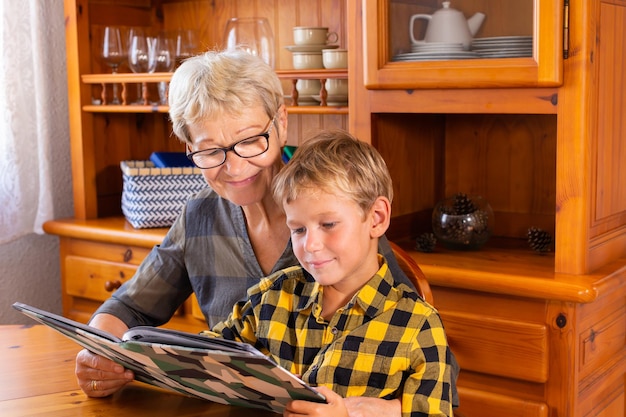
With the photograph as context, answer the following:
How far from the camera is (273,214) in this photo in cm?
180

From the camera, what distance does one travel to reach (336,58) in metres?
2.32

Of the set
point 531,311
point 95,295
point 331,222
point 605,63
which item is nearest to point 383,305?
point 331,222

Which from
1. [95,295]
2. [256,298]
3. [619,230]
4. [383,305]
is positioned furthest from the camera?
[95,295]

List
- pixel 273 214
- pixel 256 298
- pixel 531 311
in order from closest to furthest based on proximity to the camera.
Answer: pixel 256 298 → pixel 273 214 → pixel 531 311

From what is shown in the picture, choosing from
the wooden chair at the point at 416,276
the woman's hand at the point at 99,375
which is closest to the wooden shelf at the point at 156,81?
the wooden chair at the point at 416,276

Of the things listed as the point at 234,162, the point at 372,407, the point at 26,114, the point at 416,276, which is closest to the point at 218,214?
the point at 234,162

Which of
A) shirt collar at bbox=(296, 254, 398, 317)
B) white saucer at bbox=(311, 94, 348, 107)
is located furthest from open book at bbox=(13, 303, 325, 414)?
white saucer at bbox=(311, 94, 348, 107)

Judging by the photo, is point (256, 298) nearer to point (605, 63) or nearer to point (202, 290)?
point (202, 290)

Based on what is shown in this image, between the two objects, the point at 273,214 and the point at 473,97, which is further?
the point at 473,97

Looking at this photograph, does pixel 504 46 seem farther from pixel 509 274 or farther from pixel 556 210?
pixel 509 274

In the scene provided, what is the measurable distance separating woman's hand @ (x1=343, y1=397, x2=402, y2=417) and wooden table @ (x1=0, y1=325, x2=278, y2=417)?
130 millimetres

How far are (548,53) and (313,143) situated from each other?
697mm

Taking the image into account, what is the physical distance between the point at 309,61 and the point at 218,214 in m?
0.71

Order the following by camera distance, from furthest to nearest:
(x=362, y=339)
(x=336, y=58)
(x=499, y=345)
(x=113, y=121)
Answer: (x=113, y=121), (x=336, y=58), (x=499, y=345), (x=362, y=339)
